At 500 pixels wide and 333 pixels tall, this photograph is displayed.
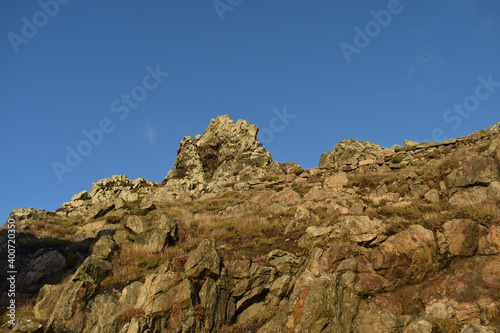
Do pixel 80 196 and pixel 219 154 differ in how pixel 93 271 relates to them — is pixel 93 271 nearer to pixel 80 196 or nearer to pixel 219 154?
pixel 80 196

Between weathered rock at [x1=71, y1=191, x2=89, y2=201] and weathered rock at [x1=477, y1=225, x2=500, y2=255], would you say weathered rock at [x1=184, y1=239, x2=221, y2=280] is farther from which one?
weathered rock at [x1=71, y1=191, x2=89, y2=201]

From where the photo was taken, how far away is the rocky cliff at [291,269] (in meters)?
9.97

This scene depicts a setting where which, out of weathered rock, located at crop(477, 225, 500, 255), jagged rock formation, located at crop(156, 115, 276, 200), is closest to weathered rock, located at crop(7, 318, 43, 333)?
weathered rock, located at crop(477, 225, 500, 255)

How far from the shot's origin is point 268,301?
39.4 feet

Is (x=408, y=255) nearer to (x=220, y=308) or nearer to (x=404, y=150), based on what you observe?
(x=220, y=308)

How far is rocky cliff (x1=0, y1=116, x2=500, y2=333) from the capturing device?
392 inches

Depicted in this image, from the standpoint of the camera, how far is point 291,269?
1284 centimetres

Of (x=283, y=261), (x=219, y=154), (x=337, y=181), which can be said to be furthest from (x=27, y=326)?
(x=219, y=154)

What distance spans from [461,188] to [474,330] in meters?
12.1

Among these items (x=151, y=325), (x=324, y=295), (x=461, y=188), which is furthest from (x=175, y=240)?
(x=461, y=188)

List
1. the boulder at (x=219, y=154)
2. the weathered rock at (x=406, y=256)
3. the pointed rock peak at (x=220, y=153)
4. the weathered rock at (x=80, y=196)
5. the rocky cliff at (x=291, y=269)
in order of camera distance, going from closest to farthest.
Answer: the rocky cliff at (x=291, y=269), the weathered rock at (x=406, y=256), the weathered rock at (x=80, y=196), the boulder at (x=219, y=154), the pointed rock peak at (x=220, y=153)

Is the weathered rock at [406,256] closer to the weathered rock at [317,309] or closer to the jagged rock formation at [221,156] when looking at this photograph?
the weathered rock at [317,309]

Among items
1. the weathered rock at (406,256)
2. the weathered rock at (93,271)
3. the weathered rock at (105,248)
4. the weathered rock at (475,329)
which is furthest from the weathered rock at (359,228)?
the weathered rock at (105,248)

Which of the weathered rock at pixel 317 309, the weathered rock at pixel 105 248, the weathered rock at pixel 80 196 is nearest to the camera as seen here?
the weathered rock at pixel 317 309
